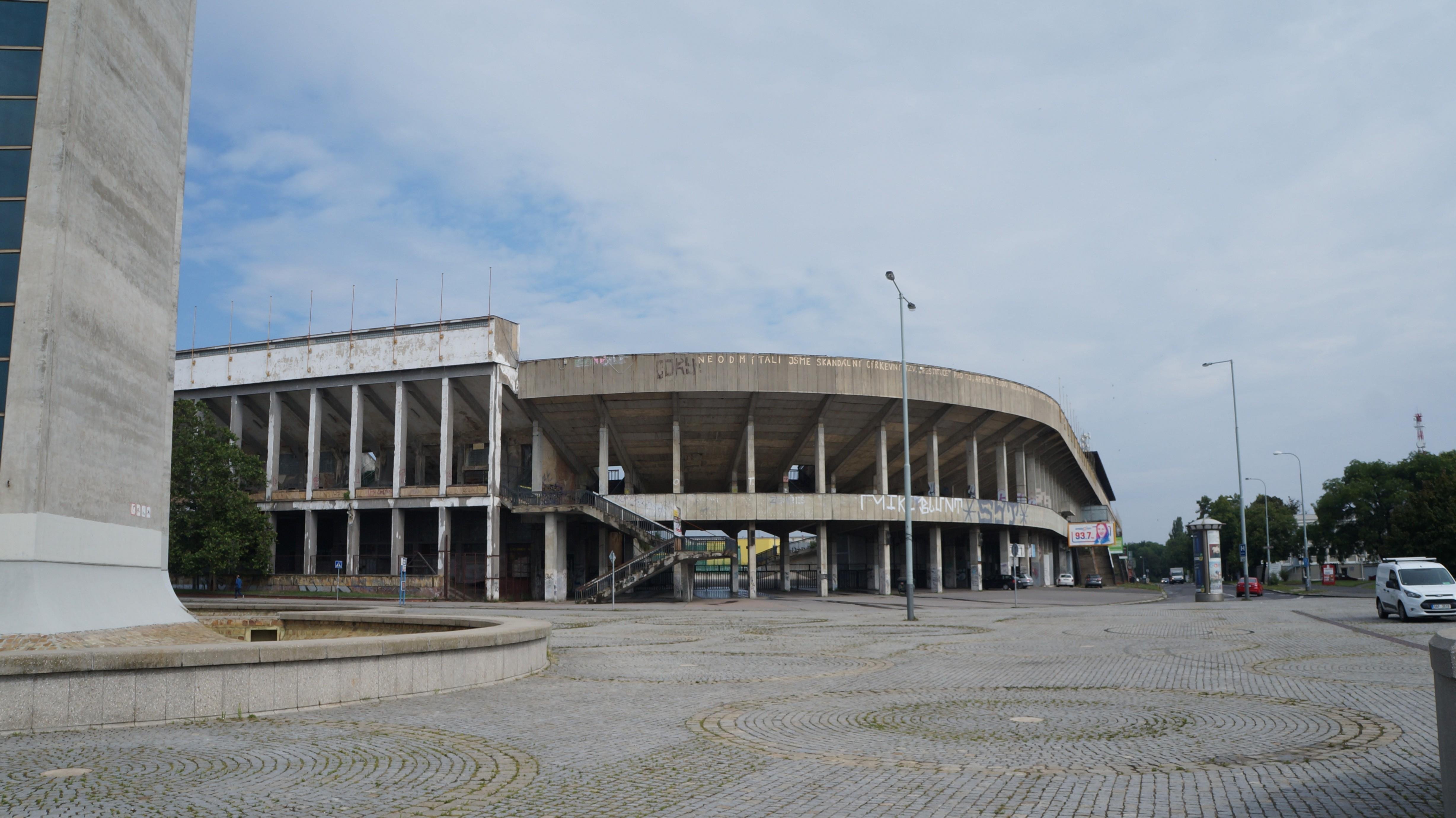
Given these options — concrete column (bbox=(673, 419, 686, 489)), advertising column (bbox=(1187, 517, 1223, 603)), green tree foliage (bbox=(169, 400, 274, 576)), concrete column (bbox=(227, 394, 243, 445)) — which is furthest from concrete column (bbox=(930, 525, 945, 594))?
concrete column (bbox=(227, 394, 243, 445))

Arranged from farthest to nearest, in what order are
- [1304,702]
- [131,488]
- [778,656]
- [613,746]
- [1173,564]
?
[1173,564] → [778,656] → [131,488] → [1304,702] → [613,746]

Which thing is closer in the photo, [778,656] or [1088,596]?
[778,656]

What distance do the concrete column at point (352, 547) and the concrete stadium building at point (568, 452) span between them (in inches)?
5.1

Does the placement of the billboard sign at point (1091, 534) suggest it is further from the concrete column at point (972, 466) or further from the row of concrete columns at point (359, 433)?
the row of concrete columns at point (359, 433)

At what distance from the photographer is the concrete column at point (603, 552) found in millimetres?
57219

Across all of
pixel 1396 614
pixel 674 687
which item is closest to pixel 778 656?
pixel 674 687

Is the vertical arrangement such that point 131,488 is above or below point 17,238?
below

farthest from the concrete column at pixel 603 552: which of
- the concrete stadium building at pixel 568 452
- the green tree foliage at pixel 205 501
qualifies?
the green tree foliage at pixel 205 501

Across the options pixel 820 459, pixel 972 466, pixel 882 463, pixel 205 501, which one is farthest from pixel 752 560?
pixel 205 501

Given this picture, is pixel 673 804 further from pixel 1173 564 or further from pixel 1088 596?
pixel 1173 564

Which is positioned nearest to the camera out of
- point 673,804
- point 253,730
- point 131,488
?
point 673,804

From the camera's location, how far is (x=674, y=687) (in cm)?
1302

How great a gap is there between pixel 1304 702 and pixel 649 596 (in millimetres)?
45410

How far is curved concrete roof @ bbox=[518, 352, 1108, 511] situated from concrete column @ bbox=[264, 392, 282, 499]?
15.0m
